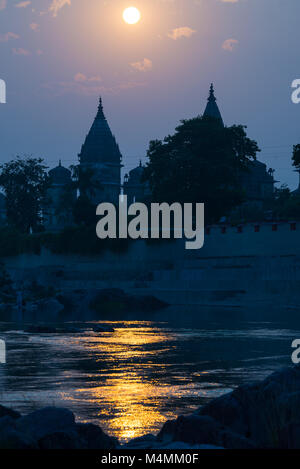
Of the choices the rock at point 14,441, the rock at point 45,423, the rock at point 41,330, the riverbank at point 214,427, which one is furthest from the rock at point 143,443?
the rock at point 41,330

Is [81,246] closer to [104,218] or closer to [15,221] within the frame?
[104,218]

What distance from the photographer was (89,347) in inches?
1309

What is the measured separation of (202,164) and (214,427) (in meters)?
68.7

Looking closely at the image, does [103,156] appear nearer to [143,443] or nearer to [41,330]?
[41,330]

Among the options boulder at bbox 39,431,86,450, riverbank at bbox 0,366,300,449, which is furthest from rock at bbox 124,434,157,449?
boulder at bbox 39,431,86,450

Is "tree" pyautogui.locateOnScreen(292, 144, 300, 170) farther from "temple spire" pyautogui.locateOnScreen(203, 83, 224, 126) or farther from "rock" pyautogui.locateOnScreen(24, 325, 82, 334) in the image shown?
"temple spire" pyautogui.locateOnScreen(203, 83, 224, 126)

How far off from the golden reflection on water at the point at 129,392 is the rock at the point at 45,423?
6.02ft

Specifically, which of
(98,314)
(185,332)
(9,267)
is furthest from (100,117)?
(185,332)

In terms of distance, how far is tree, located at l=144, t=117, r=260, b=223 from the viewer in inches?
3226

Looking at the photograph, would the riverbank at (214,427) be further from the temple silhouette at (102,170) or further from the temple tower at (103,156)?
the temple tower at (103,156)

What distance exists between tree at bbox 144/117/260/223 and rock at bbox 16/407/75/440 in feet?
221

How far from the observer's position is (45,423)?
13.8m

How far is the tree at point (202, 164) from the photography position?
81938 millimetres

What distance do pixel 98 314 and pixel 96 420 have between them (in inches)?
1676
